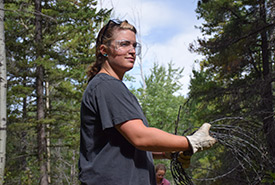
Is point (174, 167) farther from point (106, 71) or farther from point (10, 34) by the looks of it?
point (10, 34)

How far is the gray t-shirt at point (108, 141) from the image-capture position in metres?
1.70

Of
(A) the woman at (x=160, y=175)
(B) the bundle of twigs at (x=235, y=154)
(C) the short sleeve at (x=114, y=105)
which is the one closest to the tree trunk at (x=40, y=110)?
(A) the woman at (x=160, y=175)

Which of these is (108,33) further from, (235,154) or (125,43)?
(235,154)

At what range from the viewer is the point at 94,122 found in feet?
5.91

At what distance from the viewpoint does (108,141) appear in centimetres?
176

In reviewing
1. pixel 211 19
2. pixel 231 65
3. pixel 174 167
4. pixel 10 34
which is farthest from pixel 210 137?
pixel 10 34

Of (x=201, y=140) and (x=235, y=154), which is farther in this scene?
(x=235, y=154)

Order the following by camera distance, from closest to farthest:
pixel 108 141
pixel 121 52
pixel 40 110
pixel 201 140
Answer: pixel 108 141 → pixel 201 140 → pixel 121 52 → pixel 40 110

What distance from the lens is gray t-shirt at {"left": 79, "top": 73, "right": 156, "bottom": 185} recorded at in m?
1.70

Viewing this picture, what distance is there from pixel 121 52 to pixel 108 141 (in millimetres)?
548

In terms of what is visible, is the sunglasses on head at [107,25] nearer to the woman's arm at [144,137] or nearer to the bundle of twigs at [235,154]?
the woman's arm at [144,137]

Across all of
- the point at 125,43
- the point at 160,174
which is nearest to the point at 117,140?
the point at 125,43

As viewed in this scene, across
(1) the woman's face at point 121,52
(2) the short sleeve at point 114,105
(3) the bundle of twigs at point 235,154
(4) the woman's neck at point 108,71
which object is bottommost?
(3) the bundle of twigs at point 235,154

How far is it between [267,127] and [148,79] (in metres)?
20.7
